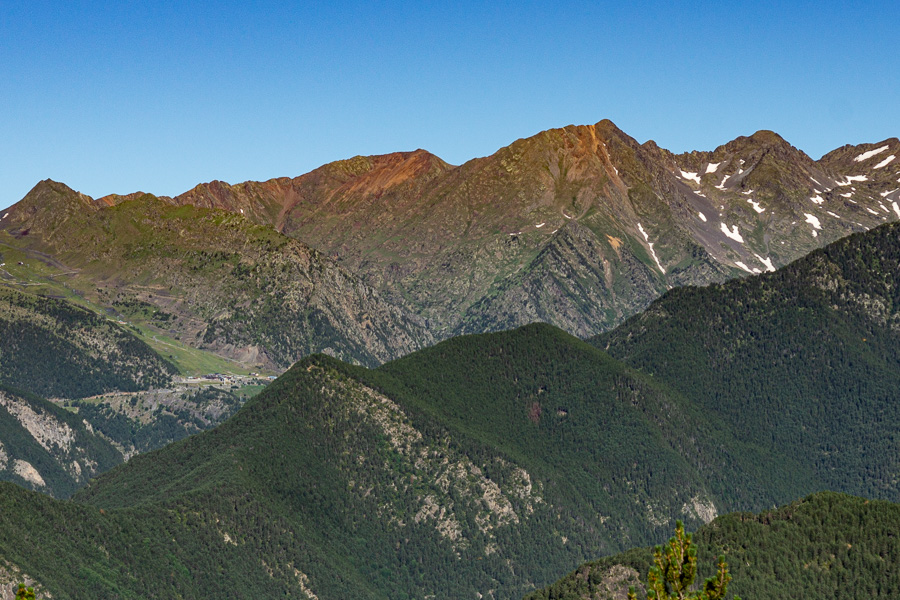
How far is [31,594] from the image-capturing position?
10969 cm

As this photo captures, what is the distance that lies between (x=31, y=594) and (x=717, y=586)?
51590 mm

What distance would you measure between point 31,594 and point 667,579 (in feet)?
159

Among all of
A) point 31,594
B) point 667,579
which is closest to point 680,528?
point 667,579

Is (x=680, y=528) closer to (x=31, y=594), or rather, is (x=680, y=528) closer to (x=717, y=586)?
(x=717, y=586)

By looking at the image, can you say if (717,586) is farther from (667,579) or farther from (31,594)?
(31,594)

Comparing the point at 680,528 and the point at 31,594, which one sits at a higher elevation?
the point at 680,528

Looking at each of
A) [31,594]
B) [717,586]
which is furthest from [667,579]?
[31,594]

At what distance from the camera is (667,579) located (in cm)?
11381

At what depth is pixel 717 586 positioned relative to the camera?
11044 centimetres

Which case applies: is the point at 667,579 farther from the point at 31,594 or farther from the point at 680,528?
the point at 31,594

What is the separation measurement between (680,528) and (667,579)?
4710mm

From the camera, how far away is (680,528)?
112 meters
